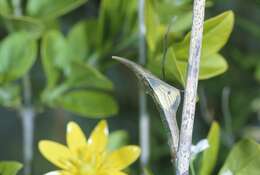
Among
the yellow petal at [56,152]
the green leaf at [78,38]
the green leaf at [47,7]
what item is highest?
the green leaf at [47,7]

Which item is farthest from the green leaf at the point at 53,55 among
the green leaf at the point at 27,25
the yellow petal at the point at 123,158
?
the yellow petal at the point at 123,158

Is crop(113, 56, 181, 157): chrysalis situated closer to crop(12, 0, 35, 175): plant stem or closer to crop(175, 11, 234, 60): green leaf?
crop(175, 11, 234, 60): green leaf

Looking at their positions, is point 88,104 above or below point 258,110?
above

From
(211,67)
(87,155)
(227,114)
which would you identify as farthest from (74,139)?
(227,114)

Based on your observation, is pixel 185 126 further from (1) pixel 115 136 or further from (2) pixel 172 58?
(1) pixel 115 136

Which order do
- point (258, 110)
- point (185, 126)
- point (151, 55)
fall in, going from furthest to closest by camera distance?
point (258, 110) → point (151, 55) → point (185, 126)

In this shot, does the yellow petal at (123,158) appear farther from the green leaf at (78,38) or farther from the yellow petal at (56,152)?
the green leaf at (78,38)

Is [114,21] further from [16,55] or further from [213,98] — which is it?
[213,98]

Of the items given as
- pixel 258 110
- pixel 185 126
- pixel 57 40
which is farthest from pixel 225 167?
pixel 258 110
